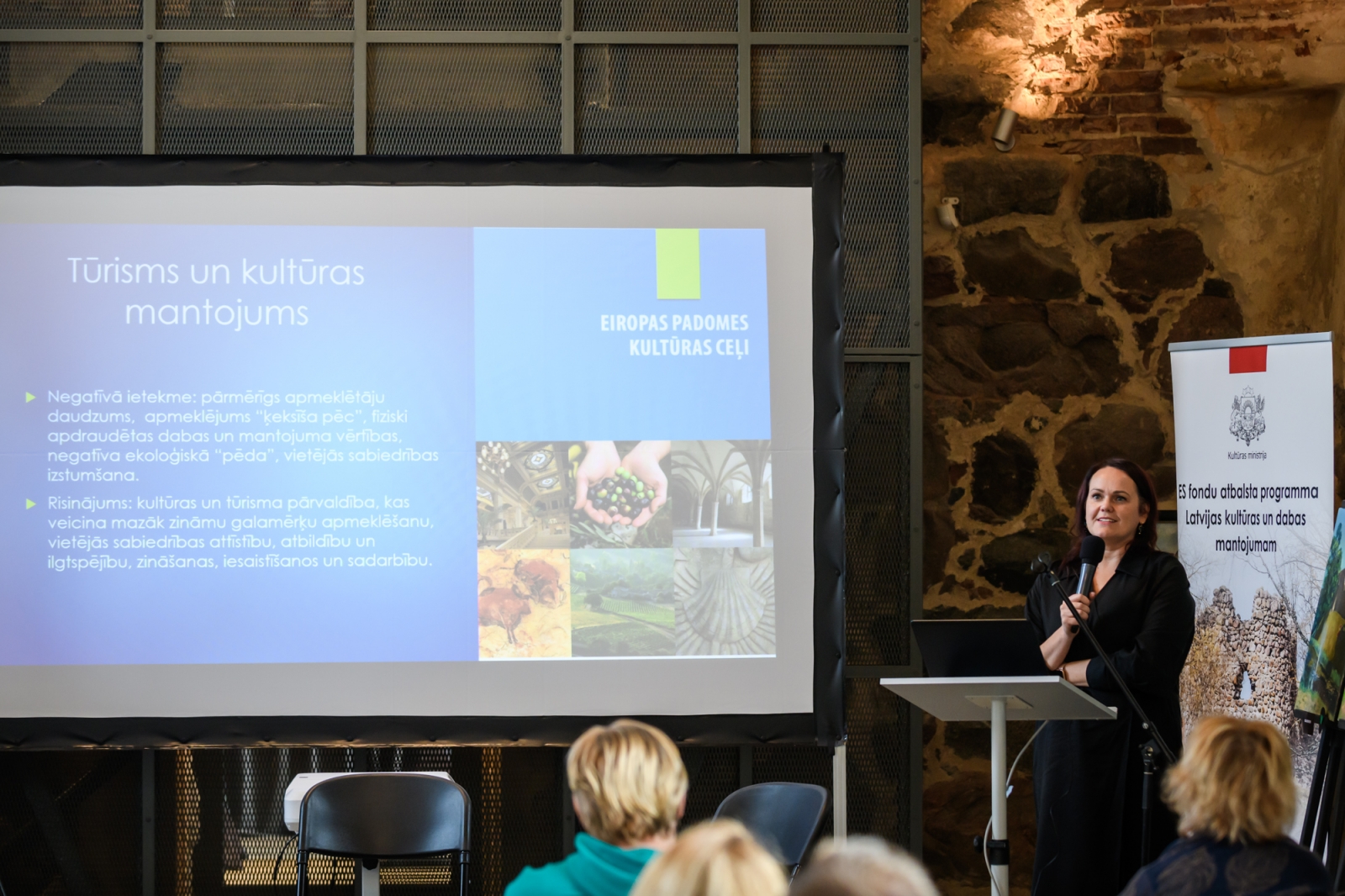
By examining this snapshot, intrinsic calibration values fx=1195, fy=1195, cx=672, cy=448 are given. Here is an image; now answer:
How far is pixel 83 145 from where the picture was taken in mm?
4301

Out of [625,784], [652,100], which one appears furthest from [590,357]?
[625,784]

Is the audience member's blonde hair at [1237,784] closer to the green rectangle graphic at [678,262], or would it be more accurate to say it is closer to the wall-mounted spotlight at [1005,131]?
the green rectangle graphic at [678,262]

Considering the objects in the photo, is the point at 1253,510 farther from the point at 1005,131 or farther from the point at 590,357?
the point at 590,357

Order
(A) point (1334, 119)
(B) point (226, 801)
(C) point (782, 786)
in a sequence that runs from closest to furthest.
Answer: (C) point (782, 786), (B) point (226, 801), (A) point (1334, 119)

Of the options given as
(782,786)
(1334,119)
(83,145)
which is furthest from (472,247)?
(1334,119)

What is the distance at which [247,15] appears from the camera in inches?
170

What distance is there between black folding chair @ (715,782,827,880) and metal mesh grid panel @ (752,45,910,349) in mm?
1668

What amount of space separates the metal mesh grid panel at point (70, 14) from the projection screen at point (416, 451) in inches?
23.5

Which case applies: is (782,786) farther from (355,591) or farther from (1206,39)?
(1206,39)

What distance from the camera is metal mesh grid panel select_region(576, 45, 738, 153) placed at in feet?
14.2

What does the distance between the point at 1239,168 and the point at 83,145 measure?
4384 millimetres

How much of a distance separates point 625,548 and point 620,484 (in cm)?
22

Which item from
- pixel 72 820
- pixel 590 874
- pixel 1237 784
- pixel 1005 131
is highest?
pixel 1005 131

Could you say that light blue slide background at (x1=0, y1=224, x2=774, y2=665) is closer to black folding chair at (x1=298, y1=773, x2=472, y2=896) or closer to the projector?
the projector
